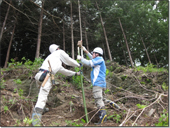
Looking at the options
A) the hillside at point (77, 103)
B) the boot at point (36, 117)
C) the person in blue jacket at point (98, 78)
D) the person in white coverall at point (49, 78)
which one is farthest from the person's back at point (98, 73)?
the boot at point (36, 117)

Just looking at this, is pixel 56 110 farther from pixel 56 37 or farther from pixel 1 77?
pixel 56 37

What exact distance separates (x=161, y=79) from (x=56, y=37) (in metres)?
14.2

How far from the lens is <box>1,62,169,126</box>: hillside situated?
123 inches

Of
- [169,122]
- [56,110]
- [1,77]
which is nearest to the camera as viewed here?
[169,122]

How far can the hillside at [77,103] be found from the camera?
10.2ft

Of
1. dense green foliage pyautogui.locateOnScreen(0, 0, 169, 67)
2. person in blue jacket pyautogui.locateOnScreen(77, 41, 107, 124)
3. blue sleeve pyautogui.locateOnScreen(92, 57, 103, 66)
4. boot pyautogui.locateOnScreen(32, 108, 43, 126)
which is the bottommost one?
boot pyautogui.locateOnScreen(32, 108, 43, 126)

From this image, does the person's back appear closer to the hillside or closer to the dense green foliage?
the hillside

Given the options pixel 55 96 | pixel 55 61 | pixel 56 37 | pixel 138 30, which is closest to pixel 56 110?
pixel 55 96

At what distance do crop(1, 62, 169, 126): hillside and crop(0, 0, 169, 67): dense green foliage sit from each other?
7789 mm

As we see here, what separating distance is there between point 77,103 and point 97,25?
1166cm

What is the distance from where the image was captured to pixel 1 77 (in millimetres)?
5883

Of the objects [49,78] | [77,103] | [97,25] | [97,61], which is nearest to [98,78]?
[97,61]

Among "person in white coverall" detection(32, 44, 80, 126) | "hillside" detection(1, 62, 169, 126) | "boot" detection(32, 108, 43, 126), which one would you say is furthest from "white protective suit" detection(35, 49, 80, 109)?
"hillside" detection(1, 62, 169, 126)

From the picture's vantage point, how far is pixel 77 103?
5016 millimetres
